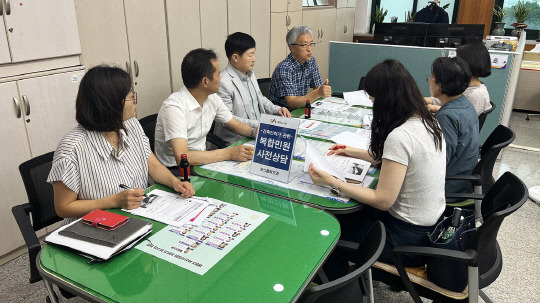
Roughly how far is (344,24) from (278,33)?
231 centimetres

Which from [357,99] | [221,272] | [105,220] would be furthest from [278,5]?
[221,272]

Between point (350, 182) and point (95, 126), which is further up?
point (95, 126)

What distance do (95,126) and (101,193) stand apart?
29 cm

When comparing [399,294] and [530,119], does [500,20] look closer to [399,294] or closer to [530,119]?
[530,119]

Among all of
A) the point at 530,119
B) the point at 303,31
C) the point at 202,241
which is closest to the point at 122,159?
the point at 202,241

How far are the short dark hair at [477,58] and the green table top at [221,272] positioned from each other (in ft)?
6.70

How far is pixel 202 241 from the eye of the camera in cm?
133

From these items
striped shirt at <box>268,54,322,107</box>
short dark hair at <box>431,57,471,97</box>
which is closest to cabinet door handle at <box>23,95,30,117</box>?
striped shirt at <box>268,54,322,107</box>

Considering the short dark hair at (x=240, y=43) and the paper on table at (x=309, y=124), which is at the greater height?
the short dark hair at (x=240, y=43)

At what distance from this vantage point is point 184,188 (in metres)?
1.66

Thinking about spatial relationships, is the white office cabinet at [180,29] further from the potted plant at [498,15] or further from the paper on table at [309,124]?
the potted plant at [498,15]

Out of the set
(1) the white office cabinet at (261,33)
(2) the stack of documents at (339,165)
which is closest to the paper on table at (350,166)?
(2) the stack of documents at (339,165)

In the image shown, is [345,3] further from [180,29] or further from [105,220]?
[105,220]

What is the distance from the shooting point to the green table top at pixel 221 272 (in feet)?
3.61
